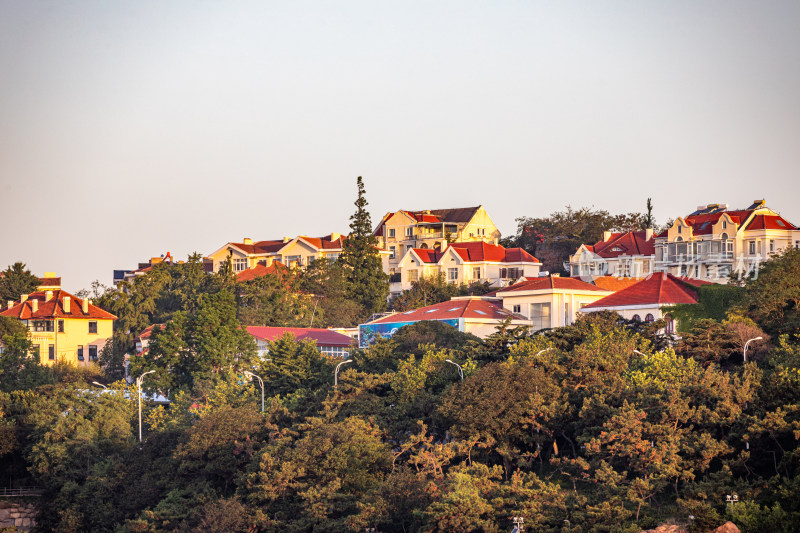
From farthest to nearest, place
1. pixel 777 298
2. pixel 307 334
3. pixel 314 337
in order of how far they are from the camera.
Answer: pixel 307 334
pixel 314 337
pixel 777 298

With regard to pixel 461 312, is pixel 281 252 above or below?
above

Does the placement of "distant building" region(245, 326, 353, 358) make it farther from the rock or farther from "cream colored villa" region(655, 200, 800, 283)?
the rock

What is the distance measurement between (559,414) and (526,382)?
180 cm

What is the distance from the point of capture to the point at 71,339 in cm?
7919

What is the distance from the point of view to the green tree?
8781 centimetres

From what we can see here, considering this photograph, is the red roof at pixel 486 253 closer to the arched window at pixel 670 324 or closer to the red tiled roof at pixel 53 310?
the red tiled roof at pixel 53 310

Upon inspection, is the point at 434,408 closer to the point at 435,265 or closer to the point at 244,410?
the point at 244,410

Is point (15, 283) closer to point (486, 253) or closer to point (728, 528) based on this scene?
point (486, 253)

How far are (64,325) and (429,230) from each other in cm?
3003

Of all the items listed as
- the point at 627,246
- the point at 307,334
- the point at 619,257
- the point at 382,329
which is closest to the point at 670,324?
the point at 382,329

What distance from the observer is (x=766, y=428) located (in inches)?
1339

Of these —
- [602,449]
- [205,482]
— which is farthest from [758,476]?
[205,482]

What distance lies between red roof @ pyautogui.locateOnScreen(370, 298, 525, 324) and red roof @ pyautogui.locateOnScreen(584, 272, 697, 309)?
5212 millimetres

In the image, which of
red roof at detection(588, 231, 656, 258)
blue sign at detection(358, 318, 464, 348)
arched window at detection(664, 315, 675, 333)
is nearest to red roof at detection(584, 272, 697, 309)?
arched window at detection(664, 315, 675, 333)
